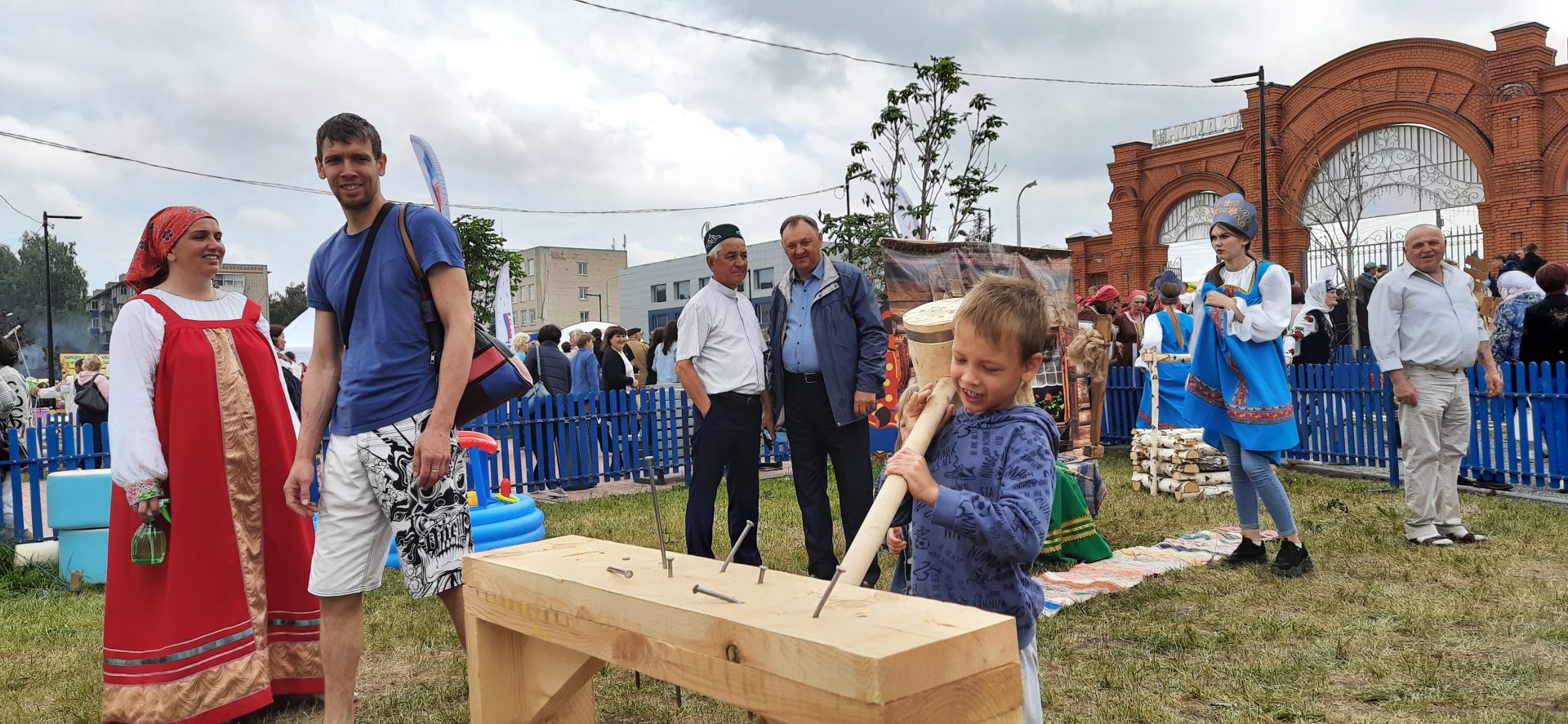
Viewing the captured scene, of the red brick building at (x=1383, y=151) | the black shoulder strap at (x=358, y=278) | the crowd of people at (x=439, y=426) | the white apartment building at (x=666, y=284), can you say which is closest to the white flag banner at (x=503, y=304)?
the crowd of people at (x=439, y=426)

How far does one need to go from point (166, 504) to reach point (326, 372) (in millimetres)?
823

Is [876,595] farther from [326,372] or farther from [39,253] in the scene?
[39,253]

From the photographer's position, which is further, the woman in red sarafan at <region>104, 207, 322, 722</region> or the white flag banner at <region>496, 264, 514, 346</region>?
the white flag banner at <region>496, 264, 514, 346</region>

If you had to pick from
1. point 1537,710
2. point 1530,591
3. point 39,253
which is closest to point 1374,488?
point 1530,591

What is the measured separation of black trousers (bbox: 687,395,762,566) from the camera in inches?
207

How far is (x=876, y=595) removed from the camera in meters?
1.95

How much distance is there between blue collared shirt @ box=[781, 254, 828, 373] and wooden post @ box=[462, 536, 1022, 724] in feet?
8.50


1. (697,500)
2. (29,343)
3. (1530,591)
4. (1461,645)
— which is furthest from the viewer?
(29,343)

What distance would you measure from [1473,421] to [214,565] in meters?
8.65

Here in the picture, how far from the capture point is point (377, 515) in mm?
3199

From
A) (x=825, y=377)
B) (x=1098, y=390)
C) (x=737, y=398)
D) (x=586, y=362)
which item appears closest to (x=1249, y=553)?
(x=825, y=377)

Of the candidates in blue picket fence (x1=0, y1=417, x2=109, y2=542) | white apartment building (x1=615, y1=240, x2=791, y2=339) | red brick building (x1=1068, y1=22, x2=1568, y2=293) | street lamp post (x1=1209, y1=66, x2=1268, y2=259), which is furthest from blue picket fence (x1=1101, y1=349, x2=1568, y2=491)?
white apartment building (x1=615, y1=240, x2=791, y2=339)

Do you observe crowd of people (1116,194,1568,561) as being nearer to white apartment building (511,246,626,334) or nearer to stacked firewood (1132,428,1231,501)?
stacked firewood (1132,428,1231,501)

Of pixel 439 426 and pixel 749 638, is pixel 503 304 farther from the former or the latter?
pixel 749 638
